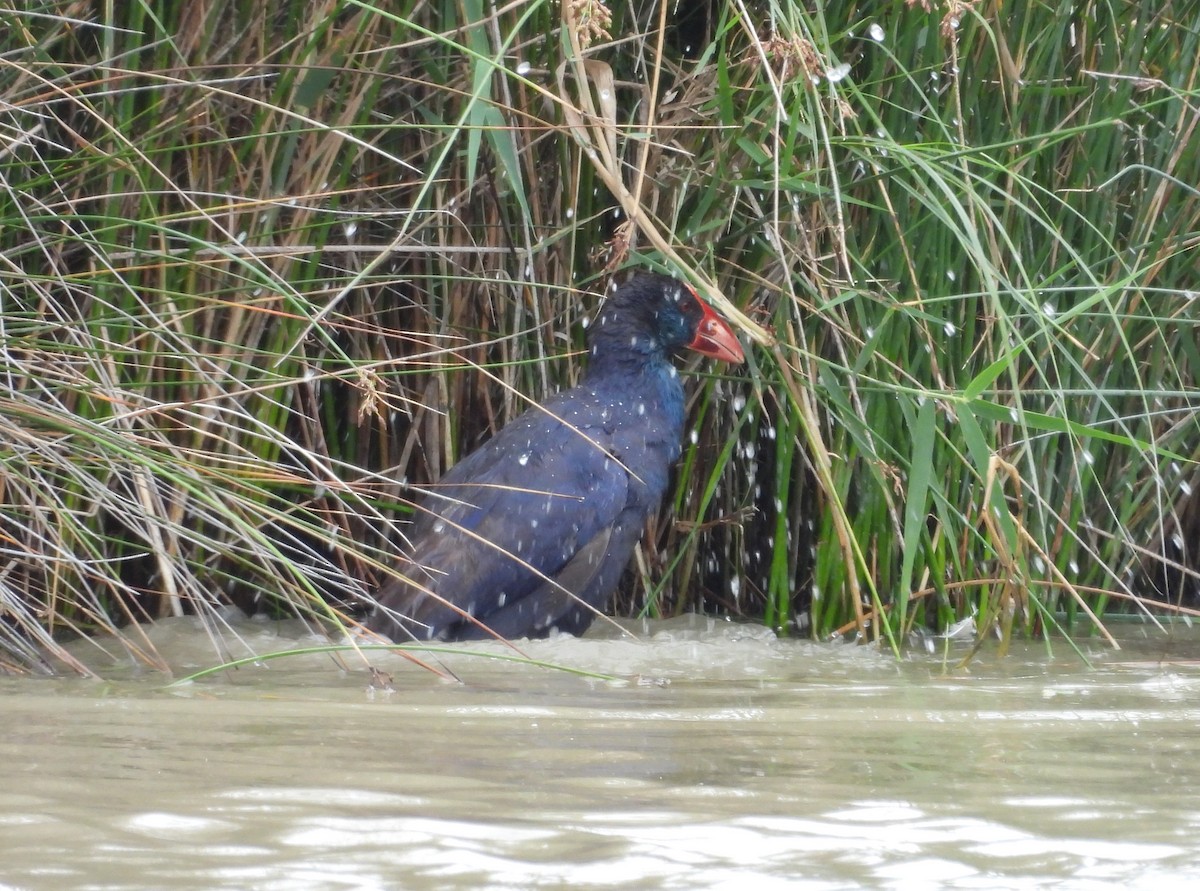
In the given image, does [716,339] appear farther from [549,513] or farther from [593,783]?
[593,783]

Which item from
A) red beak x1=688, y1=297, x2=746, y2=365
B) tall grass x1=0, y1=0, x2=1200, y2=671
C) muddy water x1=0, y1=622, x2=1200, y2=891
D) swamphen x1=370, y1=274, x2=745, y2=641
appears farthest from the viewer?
red beak x1=688, y1=297, x2=746, y2=365

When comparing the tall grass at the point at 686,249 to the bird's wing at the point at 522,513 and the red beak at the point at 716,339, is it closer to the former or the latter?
the red beak at the point at 716,339

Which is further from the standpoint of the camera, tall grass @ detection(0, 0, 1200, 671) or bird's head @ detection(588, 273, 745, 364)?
bird's head @ detection(588, 273, 745, 364)

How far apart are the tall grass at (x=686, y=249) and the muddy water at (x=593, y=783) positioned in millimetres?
514

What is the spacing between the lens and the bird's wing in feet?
11.2

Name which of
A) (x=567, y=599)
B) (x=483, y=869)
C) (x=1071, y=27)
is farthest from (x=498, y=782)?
(x=1071, y=27)

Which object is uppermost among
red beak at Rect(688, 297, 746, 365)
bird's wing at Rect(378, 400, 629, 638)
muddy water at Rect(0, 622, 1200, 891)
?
red beak at Rect(688, 297, 746, 365)

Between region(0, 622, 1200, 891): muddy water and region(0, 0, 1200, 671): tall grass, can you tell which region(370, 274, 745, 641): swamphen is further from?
region(0, 622, 1200, 891): muddy water

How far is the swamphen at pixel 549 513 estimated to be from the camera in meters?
3.38

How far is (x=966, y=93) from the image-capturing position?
3.34 metres

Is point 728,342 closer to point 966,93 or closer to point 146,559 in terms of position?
point 966,93

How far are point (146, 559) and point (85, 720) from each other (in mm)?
1520

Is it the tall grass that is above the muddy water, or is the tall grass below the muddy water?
above

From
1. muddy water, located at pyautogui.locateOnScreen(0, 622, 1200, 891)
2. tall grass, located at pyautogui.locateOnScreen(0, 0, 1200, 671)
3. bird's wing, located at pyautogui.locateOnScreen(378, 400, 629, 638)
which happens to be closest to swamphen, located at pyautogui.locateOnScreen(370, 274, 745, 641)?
bird's wing, located at pyautogui.locateOnScreen(378, 400, 629, 638)
